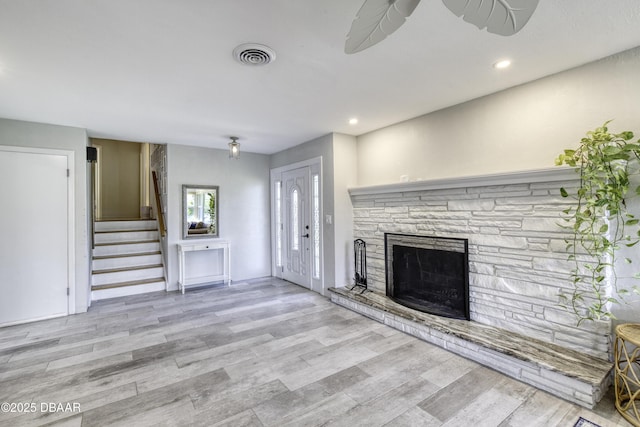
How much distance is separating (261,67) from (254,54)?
20 centimetres

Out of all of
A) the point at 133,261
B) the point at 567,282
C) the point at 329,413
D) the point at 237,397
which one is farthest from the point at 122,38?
the point at 133,261

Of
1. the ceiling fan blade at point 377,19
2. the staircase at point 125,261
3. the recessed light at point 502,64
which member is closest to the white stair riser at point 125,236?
the staircase at point 125,261

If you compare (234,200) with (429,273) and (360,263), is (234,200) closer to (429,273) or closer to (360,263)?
(360,263)

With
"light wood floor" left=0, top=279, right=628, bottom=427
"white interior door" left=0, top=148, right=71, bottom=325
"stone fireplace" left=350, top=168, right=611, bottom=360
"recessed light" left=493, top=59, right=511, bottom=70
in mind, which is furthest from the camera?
"white interior door" left=0, top=148, right=71, bottom=325

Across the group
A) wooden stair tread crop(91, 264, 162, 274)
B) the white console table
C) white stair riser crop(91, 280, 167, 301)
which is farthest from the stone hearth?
wooden stair tread crop(91, 264, 162, 274)

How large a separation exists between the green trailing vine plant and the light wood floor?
715 mm

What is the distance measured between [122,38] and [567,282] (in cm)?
372

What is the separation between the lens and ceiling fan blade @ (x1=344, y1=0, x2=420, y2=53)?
1.14 meters

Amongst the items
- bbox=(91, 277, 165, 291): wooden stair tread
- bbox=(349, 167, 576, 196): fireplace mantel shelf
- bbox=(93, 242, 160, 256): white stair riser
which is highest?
bbox=(349, 167, 576, 196): fireplace mantel shelf

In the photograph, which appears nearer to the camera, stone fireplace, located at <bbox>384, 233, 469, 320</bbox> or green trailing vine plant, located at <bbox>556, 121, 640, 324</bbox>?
green trailing vine plant, located at <bbox>556, 121, 640, 324</bbox>

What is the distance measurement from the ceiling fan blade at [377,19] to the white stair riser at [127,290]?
4.92 metres

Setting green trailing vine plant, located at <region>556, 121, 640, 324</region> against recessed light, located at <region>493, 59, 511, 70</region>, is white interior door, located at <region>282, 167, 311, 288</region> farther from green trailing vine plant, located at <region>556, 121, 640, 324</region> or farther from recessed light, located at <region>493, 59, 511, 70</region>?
green trailing vine plant, located at <region>556, 121, 640, 324</region>

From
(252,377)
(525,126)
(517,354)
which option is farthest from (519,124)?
(252,377)

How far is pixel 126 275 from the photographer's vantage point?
4809 mm
